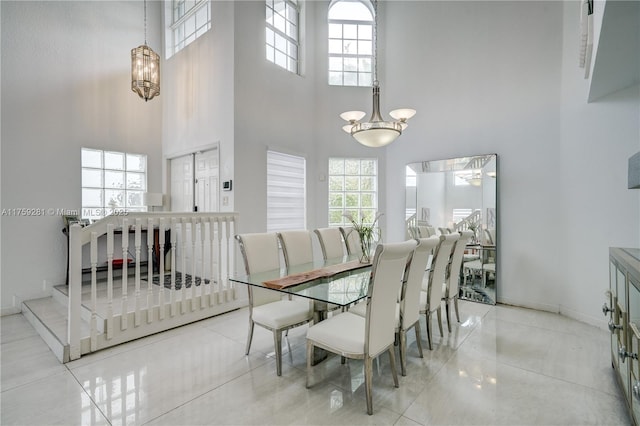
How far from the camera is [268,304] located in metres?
2.64

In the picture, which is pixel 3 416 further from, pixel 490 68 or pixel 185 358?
pixel 490 68

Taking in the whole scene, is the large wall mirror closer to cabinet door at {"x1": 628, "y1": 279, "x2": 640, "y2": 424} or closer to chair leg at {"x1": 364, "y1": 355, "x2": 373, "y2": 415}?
cabinet door at {"x1": 628, "y1": 279, "x2": 640, "y2": 424}

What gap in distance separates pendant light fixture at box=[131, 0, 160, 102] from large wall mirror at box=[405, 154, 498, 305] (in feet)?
12.8

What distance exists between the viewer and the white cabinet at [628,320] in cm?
150

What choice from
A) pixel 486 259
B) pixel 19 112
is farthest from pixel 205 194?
pixel 486 259

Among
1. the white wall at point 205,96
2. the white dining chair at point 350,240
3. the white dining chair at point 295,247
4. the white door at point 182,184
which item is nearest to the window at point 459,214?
the white dining chair at point 350,240

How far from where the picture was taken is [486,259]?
4.05m

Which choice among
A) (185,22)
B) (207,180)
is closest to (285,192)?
(207,180)

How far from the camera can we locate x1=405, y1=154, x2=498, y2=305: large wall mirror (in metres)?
4.01

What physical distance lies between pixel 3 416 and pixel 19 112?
12.3ft

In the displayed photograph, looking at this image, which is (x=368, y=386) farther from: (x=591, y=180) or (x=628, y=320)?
(x=591, y=180)

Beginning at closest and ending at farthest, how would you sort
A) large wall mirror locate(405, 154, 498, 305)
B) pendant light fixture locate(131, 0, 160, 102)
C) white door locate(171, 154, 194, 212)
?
large wall mirror locate(405, 154, 498, 305) → pendant light fixture locate(131, 0, 160, 102) → white door locate(171, 154, 194, 212)

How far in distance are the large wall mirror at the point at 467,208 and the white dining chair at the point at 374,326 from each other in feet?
8.45

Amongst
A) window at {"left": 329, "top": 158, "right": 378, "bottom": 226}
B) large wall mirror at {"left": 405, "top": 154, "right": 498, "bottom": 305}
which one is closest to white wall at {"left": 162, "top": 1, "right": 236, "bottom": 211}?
window at {"left": 329, "top": 158, "right": 378, "bottom": 226}
